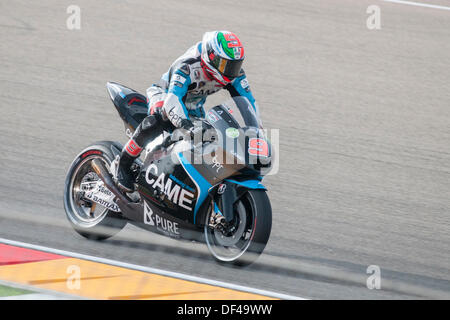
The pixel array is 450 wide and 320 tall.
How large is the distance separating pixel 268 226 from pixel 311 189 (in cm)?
227

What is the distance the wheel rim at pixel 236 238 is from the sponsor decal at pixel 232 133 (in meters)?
0.49

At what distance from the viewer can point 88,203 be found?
22.8ft

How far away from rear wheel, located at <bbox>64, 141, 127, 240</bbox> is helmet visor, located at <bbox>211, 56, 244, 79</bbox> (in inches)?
53.1

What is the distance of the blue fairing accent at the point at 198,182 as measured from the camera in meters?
6.09

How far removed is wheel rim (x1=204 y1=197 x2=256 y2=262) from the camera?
595 cm

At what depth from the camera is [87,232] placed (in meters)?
6.75

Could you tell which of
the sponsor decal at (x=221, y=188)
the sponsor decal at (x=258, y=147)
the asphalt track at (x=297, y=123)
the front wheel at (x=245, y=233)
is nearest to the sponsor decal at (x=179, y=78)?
the sponsor decal at (x=258, y=147)

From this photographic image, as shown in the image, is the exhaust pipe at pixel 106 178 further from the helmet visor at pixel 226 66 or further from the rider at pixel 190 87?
the helmet visor at pixel 226 66

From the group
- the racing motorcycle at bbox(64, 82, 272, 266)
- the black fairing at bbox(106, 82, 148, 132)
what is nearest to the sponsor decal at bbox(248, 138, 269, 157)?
the racing motorcycle at bbox(64, 82, 272, 266)

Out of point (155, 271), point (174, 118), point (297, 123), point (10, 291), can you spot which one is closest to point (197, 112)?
point (174, 118)

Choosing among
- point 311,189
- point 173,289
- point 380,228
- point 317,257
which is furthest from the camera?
point 311,189
